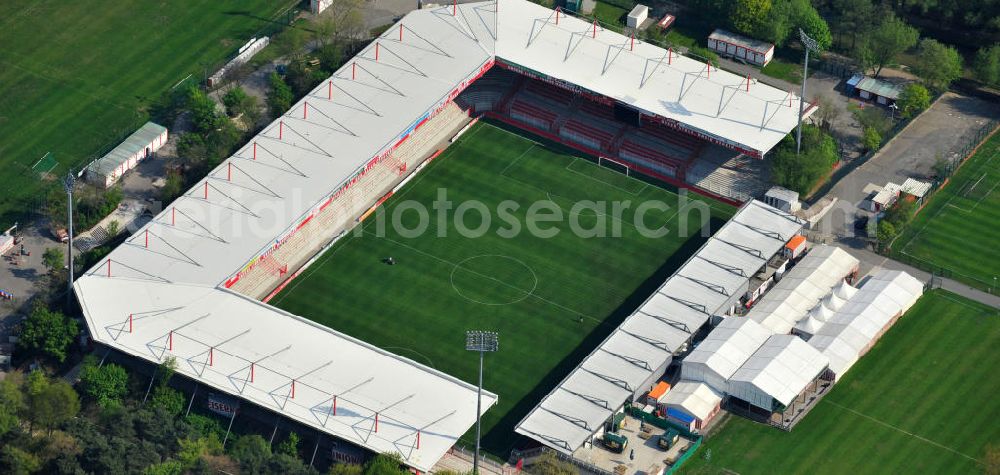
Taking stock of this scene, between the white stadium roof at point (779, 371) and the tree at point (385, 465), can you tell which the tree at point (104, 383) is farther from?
the white stadium roof at point (779, 371)

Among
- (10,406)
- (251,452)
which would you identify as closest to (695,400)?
(251,452)

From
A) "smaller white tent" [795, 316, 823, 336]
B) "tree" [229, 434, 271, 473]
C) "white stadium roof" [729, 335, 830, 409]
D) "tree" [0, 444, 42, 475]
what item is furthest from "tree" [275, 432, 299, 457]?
"smaller white tent" [795, 316, 823, 336]

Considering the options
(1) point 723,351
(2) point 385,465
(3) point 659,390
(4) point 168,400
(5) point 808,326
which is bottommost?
(3) point 659,390

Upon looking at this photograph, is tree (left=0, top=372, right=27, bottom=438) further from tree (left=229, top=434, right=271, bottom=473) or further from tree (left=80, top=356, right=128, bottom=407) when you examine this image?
tree (left=229, top=434, right=271, bottom=473)

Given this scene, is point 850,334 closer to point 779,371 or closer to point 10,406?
point 779,371

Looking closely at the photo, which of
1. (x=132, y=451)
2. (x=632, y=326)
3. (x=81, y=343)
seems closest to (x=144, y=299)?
(x=81, y=343)
